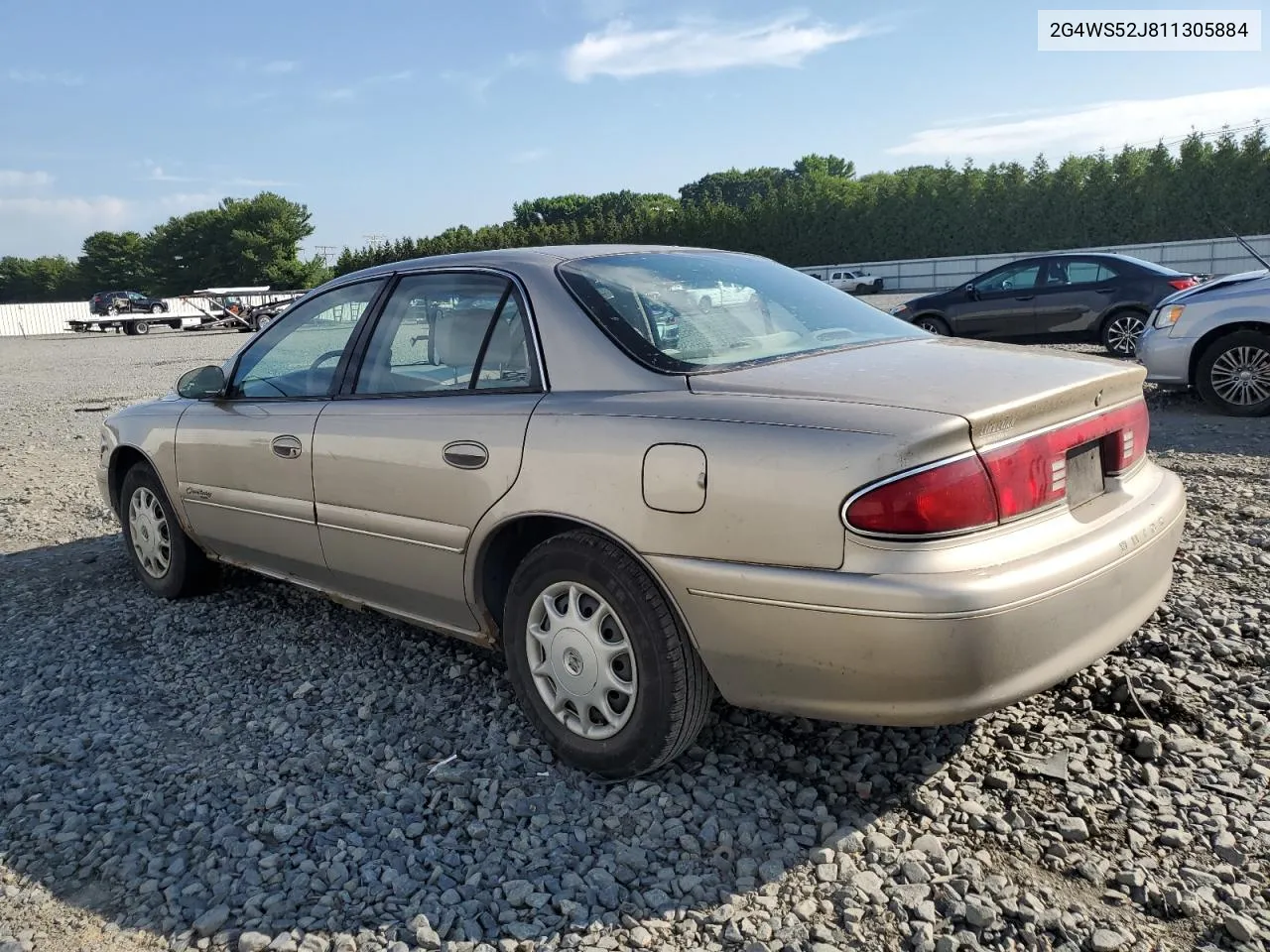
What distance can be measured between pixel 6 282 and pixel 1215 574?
120319 mm

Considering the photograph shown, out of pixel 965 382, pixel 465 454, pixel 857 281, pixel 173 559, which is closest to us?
pixel 965 382

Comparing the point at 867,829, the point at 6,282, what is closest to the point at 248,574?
the point at 867,829

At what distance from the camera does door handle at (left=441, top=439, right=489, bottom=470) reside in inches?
124

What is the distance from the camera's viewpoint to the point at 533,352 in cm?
319

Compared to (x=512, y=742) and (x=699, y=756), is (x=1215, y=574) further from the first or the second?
(x=512, y=742)

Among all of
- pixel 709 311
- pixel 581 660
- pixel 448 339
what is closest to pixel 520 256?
pixel 448 339

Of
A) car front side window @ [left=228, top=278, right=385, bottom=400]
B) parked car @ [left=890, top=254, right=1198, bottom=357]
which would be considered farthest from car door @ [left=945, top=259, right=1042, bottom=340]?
car front side window @ [left=228, top=278, right=385, bottom=400]

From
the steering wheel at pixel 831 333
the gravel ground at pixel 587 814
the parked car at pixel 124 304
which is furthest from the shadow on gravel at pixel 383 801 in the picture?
the parked car at pixel 124 304

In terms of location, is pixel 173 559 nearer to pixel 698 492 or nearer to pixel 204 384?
pixel 204 384

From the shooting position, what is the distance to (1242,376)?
8.59m

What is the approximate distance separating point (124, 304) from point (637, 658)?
4986 centimetres

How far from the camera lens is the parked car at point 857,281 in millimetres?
43625

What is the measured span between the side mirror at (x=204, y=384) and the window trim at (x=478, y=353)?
92cm

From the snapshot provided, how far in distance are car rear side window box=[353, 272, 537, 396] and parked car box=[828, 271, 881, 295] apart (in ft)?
133
